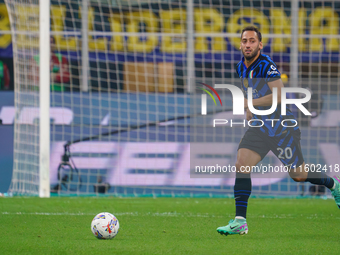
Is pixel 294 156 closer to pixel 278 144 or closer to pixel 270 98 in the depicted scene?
pixel 278 144

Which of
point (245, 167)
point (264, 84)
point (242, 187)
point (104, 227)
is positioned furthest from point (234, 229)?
point (264, 84)

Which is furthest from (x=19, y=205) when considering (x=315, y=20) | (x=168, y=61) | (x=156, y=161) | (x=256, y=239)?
(x=315, y=20)

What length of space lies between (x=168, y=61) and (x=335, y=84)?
300cm

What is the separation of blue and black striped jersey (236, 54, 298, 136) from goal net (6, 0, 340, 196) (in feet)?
14.2

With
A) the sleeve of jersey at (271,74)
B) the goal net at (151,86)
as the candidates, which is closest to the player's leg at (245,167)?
the sleeve of jersey at (271,74)

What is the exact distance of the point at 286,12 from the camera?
10594mm

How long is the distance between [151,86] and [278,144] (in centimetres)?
557

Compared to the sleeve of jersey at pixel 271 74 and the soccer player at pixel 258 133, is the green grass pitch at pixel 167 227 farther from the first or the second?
the sleeve of jersey at pixel 271 74

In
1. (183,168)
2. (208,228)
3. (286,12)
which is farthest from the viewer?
(286,12)

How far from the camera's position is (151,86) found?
1012cm

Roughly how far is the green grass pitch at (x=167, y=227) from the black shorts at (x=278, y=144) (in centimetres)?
67

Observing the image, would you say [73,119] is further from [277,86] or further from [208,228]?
[277,86]

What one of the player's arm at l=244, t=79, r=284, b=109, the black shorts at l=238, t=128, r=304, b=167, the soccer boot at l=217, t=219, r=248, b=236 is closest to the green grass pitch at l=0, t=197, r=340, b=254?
the soccer boot at l=217, t=219, r=248, b=236

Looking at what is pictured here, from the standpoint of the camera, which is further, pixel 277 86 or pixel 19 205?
pixel 19 205
